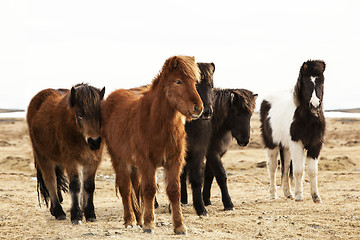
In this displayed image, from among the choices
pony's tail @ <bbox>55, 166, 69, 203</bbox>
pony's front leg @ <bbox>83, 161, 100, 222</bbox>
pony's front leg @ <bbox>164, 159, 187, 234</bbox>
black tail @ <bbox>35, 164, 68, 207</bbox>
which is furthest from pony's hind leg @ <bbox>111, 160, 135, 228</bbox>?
pony's tail @ <bbox>55, 166, 69, 203</bbox>

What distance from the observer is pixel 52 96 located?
28.1ft

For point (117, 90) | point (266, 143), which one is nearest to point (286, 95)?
point (266, 143)

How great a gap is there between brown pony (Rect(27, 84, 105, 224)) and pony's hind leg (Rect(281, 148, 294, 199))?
4971 millimetres

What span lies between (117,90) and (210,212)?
2.89 m

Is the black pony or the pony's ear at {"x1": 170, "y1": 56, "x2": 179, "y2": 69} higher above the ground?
the pony's ear at {"x1": 170, "y1": 56, "x2": 179, "y2": 69}

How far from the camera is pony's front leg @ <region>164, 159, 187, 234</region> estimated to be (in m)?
5.86

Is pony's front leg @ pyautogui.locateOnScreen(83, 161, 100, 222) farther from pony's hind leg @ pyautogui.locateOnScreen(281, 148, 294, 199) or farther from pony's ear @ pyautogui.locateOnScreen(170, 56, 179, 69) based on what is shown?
pony's hind leg @ pyautogui.locateOnScreen(281, 148, 294, 199)

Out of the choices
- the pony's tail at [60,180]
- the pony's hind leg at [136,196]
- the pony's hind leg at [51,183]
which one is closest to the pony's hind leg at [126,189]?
the pony's hind leg at [136,196]

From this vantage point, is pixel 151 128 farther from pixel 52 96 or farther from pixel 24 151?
pixel 24 151

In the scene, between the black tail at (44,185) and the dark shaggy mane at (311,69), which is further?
the dark shaggy mane at (311,69)

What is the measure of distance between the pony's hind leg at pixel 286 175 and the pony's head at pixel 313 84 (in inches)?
73.8

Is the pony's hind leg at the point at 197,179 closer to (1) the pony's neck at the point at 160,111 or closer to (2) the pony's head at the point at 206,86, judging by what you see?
(2) the pony's head at the point at 206,86

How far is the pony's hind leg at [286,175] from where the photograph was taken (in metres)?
10.8

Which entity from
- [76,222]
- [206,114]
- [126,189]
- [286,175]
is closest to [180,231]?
[126,189]
